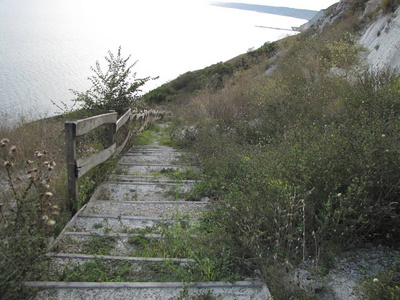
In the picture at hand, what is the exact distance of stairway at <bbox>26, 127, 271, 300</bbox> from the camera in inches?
93.5

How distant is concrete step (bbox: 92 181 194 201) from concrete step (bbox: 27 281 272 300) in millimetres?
2163

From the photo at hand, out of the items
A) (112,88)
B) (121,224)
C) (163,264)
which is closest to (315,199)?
(163,264)

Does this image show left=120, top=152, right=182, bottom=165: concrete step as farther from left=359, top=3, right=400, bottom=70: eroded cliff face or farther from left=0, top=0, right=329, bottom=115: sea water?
left=359, top=3, right=400, bottom=70: eroded cliff face

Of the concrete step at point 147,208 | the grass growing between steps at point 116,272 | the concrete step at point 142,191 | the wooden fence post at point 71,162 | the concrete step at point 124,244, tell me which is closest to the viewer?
the grass growing between steps at point 116,272

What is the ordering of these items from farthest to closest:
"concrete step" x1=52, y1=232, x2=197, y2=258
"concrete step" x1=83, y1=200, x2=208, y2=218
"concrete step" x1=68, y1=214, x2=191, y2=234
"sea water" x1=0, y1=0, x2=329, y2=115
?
"sea water" x1=0, y1=0, x2=329, y2=115, "concrete step" x1=83, y1=200, x2=208, y2=218, "concrete step" x1=68, y1=214, x2=191, y2=234, "concrete step" x1=52, y1=232, x2=197, y2=258

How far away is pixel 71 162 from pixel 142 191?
4.83ft

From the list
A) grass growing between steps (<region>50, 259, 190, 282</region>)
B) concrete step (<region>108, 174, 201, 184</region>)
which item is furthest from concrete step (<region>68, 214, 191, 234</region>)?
concrete step (<region>108, 174, 201, 184</region>)

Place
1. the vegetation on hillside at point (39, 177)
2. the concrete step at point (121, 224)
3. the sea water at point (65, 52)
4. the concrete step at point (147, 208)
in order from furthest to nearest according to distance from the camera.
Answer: the sea water at point (65, 52) < the concrete step at point (147, 208) < the concrete step at point (121, 224) < the vegetation on hillside at point (39, 177)

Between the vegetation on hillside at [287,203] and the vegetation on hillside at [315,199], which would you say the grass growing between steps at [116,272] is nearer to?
the vegetation on hillside at [287,203]

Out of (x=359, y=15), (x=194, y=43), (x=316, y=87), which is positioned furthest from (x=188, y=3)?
(x=316, y=87)

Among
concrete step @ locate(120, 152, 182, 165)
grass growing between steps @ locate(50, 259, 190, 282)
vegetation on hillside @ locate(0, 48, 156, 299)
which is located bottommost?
grass growing between steps @ locate(50, 259, 190, 282)

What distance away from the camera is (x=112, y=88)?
26.9ft

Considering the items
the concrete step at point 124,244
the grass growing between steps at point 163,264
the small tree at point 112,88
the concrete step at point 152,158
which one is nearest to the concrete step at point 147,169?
the concrete step at point 152,158

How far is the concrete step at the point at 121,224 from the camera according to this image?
3484mm
